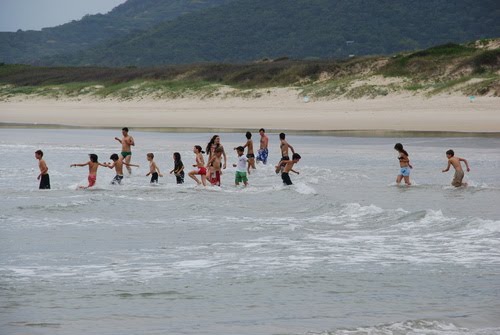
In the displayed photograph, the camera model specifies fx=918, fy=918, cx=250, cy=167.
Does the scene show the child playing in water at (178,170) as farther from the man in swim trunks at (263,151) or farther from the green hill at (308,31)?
the green hill at (308,31)

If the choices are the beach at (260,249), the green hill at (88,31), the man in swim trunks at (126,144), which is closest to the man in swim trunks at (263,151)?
the beach at (260,249)

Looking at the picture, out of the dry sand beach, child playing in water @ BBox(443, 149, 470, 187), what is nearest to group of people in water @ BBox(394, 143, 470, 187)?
child playing in water @ BBox(443, 149, 470, 187)

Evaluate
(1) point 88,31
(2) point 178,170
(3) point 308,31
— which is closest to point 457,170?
(2) point 178,170

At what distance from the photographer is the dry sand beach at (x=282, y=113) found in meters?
37.8

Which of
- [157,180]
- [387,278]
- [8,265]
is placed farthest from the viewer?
[157,180]

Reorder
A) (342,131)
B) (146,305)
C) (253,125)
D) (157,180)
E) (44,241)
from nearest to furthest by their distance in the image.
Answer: (146,305) < (44,241) < (157,180) < (342,131) < (253,125)

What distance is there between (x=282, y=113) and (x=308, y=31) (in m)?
67.6

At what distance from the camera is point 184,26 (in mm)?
124875

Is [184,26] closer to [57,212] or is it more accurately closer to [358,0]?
[358,0]

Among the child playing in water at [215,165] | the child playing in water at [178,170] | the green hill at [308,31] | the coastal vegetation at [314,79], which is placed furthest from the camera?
the green hill at [308,31]

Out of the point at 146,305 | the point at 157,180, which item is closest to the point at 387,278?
the point at 146,305

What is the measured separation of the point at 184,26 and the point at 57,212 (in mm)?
110353

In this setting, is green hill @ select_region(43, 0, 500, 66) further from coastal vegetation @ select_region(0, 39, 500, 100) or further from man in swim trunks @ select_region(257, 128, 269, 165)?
man in swim trunks @ select_region(257, 128, 269, 165)

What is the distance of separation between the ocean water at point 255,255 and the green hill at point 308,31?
81112mm
